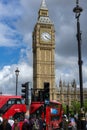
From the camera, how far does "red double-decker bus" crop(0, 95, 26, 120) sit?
34688 millimetres

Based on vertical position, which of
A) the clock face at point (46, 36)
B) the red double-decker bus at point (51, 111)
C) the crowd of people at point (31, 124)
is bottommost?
the red double-decker bus at point (51, 111)

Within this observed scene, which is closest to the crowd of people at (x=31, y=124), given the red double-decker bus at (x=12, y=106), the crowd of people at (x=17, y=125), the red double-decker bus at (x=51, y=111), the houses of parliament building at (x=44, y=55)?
the crowd of people at (x=17, y=125)

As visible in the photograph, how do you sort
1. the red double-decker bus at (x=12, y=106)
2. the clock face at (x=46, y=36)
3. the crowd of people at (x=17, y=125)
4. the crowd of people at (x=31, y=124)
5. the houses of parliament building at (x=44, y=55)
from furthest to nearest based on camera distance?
the clock face at (x=46, y=36), the houses of parliament building at (x=44, y=55), the red double-decker bus at (x=12, y=106), the crowd of people at (x=31, y=124), the crowd of people at (x=17, y=125)

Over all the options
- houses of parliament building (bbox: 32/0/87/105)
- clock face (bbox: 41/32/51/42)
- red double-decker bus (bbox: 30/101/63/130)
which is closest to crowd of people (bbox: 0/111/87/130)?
red double-decker bus (bbox: 30/101/63/130)

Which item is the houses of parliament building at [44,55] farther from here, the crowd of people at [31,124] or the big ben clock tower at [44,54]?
the crowd of people at [31,124]

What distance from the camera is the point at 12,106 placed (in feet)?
117

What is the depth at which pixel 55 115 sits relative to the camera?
36.2 m

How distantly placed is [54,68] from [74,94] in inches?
1056

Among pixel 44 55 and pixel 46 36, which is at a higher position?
pixel 46 36

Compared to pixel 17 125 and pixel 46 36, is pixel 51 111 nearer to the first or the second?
pixel 17 125

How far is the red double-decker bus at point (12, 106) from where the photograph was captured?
114 ft

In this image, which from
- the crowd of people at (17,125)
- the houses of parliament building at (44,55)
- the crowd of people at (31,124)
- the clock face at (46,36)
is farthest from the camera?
the clock face at (46,36)

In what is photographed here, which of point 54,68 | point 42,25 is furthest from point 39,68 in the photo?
point 42,25

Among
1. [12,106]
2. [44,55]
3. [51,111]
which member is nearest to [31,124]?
[12,106]
